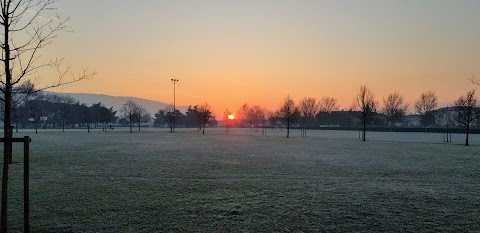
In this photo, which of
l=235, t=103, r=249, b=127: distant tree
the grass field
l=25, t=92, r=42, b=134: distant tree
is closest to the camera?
the grass field

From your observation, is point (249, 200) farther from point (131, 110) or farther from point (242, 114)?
point (242, 114)

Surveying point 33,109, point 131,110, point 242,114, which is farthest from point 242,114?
point 33,109

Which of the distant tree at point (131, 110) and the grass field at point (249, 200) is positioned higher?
the distant tree at point (131, 110)

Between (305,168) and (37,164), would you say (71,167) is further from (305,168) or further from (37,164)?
(305,168)

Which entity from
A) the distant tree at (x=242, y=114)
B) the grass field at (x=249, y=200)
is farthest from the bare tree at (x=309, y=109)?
the grass field at (x=249, y=200)

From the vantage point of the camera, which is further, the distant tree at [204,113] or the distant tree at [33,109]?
the distant tree at [204,113]

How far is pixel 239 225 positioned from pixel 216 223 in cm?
52

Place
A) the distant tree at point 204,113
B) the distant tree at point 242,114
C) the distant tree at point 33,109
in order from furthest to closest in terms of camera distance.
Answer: the distant tree at point 242,114 → the distant tree at point 204,113 → the distant tree at point 33,109

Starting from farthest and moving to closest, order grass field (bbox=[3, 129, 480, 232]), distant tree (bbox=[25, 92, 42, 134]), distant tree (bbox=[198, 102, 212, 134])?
distant tree (bbox=[198, 102, 212, 134]) → distant tree (bbox=[25, 92, 42, 134]) → grass field (bbox=[3, 129, 480, 232])

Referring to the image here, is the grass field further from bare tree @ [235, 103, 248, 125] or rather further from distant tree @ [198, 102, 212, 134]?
bare tree @ [235, 103, 248, 125]

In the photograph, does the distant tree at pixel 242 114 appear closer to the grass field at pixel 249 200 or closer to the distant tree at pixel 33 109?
the distant tree at pixel 33 109

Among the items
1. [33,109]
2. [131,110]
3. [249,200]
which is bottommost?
[249,200]

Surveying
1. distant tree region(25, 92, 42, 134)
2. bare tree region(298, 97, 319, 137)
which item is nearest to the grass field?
distant tree region(25, 92, 42, 134)

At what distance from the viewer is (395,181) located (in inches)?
527
